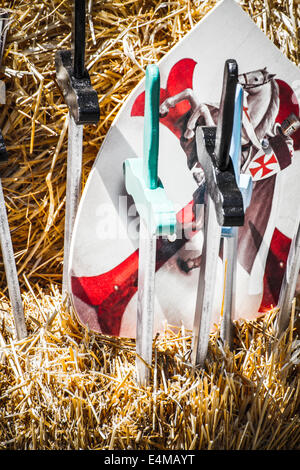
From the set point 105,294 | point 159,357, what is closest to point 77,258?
point 105,294

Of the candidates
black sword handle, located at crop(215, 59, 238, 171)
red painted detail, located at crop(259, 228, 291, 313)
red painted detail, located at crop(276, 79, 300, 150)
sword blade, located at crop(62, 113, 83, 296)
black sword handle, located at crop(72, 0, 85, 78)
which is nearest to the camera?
black sword handle, located at crop(215, 59, 238, 171)

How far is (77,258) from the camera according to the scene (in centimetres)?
96

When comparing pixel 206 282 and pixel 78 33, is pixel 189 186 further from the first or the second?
pixel 78 33

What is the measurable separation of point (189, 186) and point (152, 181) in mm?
234

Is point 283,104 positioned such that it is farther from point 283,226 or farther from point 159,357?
point 159,357

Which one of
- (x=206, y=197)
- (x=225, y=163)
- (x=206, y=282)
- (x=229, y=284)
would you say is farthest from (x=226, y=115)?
(x=229, y=284)

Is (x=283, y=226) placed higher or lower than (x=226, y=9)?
lower

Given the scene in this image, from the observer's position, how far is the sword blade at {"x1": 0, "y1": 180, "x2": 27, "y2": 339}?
881mm

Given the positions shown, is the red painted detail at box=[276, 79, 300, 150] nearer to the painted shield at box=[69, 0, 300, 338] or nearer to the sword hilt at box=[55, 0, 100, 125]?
the painted shield at box=[69, 0, 300, 338]

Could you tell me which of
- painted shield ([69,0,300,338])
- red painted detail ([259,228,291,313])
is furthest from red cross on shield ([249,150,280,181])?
red painted detail ([259,228,291,313])

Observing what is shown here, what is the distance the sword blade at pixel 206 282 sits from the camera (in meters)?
0.80

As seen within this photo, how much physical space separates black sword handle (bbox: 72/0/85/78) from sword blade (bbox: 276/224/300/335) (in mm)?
461

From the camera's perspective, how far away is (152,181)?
2.51 ft

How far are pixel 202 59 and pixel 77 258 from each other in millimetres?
406
